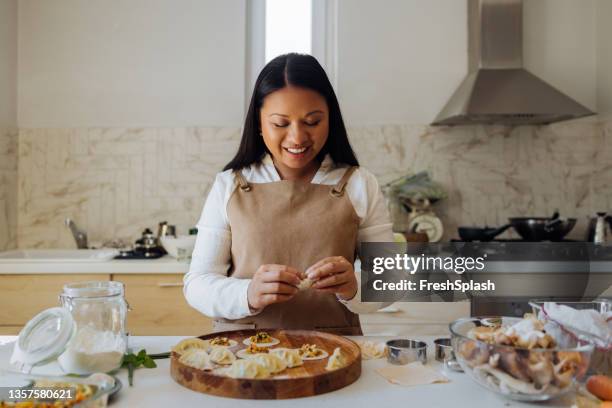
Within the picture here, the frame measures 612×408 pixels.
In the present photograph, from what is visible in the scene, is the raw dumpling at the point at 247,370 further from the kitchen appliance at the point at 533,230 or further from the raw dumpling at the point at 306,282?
the kitchen appliance at the point at 533,230

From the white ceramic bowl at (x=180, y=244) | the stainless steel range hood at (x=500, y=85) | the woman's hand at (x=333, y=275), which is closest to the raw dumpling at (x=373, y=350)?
the woman's hand at (x=333, y=275)

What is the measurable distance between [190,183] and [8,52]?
1098 millimetres

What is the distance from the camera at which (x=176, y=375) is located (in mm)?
872

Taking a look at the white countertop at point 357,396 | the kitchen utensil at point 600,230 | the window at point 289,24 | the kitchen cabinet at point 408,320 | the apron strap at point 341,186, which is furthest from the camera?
the window at point 289,24

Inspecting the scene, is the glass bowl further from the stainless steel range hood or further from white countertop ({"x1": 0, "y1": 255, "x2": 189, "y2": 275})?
the stainless steel range hood

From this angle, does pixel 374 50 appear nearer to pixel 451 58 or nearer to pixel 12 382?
pixel 451 58

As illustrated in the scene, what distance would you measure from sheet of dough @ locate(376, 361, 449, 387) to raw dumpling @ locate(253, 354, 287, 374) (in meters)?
0.18

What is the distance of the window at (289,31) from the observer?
2893 millimetres

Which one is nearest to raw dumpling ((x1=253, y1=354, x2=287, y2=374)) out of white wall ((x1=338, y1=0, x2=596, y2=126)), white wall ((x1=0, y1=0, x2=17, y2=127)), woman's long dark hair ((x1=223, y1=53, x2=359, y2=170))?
woman's long dark hair ((x1=223, y1=53, x2=359, y2=170))

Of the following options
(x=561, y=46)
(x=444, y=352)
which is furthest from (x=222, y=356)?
(x=561, y=46)

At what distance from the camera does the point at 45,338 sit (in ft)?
2.74

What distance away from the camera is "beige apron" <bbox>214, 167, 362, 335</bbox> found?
52.2 inches

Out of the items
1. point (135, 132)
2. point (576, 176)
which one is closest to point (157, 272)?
point (135, 132)

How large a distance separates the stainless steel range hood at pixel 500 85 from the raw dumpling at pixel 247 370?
199cm
